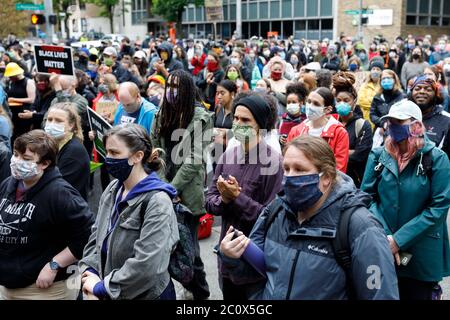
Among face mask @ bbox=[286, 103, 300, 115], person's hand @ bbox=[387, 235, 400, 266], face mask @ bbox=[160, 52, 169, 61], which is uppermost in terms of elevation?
face mask @ bbox=[160, 52, 169, 61]

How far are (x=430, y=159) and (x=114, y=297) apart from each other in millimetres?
2196

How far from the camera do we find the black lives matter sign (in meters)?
8.73

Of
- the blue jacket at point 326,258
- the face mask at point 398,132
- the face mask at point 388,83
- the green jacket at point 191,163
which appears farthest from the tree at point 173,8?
the blue jacket at point 326,258

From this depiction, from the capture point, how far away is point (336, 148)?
16.9ft

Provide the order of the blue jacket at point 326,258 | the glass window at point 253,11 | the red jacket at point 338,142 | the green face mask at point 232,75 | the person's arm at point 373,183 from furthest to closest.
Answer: the glass window at point 253,11 → the green face mask at point 232,75 → the red jacket at point 338,142 → the person's arm at point 373,183 → the blue jacket at point 326,258

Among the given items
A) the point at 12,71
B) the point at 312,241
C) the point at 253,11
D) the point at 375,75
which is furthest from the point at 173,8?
the point at 312,241

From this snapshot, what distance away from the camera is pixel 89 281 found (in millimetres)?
3264

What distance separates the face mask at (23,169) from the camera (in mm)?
3805

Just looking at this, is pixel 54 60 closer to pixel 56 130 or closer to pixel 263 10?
pixel 56 130

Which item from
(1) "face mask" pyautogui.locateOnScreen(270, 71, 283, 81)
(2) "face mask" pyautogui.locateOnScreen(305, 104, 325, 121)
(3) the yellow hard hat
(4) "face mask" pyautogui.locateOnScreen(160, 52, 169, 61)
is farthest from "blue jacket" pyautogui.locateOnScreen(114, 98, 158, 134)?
(4) "face mask" pyautogui.locateOnScreen(160, 52, 169, 61)

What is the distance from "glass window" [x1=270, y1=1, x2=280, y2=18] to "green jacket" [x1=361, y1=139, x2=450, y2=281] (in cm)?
4192

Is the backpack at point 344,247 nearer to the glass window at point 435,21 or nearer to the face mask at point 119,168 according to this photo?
the face mask at point 119,168

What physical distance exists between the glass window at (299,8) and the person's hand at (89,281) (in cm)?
4081

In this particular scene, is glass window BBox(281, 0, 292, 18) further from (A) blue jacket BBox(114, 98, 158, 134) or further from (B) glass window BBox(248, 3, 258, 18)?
(A) blue jacket BBox(114, 98, 158, 134)
